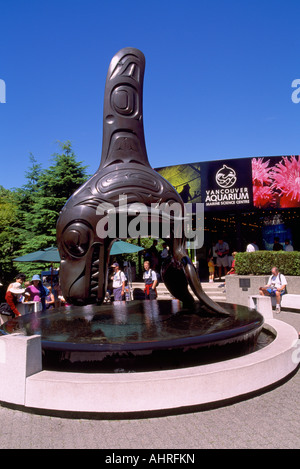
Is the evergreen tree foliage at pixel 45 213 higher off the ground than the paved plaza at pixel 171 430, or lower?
higher

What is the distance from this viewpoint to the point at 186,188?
19797 millimetres

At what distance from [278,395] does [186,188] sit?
15.9 meters

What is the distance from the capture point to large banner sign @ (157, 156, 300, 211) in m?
18.3

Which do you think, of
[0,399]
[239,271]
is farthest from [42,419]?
[239,271]

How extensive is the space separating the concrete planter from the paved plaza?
8421 millimetres

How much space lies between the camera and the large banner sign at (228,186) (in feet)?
61.2

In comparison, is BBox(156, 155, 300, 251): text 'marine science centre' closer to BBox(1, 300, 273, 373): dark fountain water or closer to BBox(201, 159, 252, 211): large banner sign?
BBox(201, 159, 252, 211): large banner sign

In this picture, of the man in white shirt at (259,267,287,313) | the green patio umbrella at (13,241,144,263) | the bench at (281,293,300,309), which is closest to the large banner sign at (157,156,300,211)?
the green patio umbrella at (13,241,144,263)

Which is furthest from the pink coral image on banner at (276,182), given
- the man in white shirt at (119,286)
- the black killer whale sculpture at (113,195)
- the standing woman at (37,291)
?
the black killer whale sculpture at (113,195)

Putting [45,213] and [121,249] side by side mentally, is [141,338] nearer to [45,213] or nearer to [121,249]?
[121,249]

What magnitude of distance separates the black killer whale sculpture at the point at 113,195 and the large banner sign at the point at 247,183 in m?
12.5

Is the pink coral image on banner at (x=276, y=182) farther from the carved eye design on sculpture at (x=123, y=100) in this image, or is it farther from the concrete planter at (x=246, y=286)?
the carved eye design on sculpture at (x=123, y=100)

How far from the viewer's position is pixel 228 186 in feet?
61.6

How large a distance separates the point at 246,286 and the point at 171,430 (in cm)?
950
